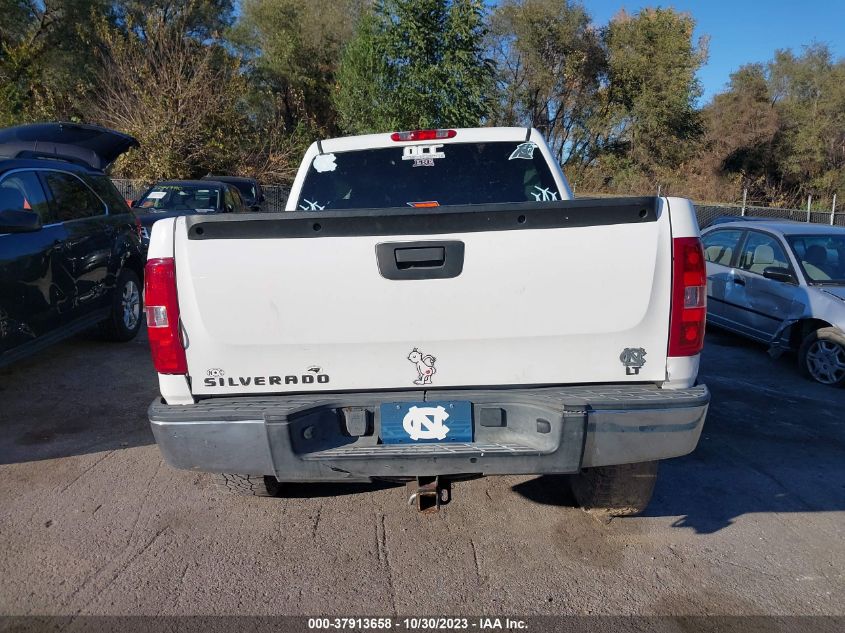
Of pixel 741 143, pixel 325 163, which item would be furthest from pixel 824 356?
pixel 741 143

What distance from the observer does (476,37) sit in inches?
738

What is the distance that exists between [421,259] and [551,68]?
3423 cm

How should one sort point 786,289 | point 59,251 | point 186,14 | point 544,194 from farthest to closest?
point 186,14 < point 786,289 < point 59,251 < point 544,194

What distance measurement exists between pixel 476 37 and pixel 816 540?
1782 centimetres

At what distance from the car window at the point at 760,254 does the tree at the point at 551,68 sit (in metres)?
25.2

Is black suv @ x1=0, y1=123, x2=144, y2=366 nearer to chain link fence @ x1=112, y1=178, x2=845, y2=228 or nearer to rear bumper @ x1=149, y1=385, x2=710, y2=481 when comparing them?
rear bumper @ x1=149, y1=385, x2=710, y2=481

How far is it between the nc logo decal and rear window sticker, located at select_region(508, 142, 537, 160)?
86.5 inches

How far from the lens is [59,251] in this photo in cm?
576

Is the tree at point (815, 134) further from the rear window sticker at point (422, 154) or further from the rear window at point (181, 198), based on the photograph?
the rear window sticker at point (422, 154)

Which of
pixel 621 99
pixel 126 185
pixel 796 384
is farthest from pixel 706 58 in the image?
pixel 796 384

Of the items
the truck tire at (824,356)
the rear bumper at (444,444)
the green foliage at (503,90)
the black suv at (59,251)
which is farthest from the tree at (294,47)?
the rear bumper at (444,444)

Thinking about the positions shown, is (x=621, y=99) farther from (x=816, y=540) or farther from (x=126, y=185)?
(x=816, y=540)

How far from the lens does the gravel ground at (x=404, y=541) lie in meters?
2.93

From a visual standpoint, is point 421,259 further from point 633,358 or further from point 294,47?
point 294,47
